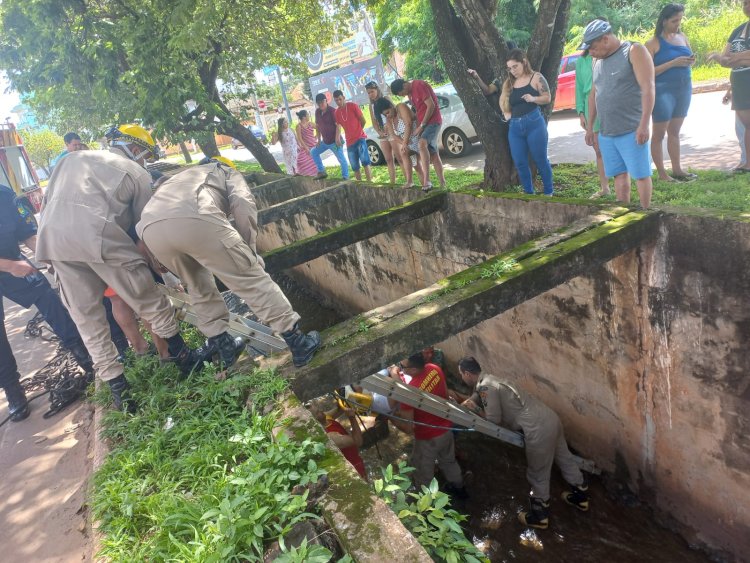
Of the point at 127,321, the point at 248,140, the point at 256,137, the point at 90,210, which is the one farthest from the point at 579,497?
the point at 256,137

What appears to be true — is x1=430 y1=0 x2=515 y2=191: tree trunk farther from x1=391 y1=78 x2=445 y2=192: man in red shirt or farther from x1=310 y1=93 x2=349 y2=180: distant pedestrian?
x1=310 y1=93 x2=349 y2=180: distant pedestrian

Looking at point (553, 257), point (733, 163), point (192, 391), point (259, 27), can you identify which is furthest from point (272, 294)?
point (259, 27)

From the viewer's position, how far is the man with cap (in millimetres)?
4098

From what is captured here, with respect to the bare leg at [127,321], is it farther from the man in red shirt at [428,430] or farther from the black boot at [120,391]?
the man in red shirt at [428,430]

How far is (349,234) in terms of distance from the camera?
5.51 m

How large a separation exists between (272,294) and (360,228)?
9.01 ft

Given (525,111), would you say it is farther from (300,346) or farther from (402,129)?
(300,346)

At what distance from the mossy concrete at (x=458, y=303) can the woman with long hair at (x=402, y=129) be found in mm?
3222

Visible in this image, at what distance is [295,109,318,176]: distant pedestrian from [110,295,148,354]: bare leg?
719cm

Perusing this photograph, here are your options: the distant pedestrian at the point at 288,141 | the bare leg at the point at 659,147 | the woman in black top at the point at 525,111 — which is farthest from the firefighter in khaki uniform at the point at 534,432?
the distant pedestrian at the point at 288,141

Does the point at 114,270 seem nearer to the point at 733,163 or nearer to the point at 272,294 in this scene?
the point at 272,294

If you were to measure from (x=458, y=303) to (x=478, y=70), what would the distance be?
477cm

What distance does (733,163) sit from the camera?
5961 mm

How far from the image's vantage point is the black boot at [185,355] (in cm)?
358
